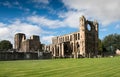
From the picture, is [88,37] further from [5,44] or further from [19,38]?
[5,44]

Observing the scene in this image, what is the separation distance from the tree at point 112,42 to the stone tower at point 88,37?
22130 mm

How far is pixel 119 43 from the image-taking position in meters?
121

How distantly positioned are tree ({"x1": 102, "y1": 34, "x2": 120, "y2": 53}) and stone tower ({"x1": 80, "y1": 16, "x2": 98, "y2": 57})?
72.6 ft

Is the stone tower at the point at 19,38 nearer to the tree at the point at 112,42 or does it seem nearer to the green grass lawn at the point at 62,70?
the tree at the point at 112,42

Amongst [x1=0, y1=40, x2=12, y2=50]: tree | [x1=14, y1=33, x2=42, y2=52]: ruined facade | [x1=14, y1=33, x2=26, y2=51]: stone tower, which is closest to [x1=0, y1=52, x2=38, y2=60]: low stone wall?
[x1=14, y1=33, x2=42, y2=52]: ruined facade

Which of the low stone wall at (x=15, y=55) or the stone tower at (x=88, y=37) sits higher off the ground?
the stone tower at (x=88, y=37)

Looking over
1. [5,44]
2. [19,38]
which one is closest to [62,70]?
[19,38]

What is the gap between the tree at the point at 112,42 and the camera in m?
122

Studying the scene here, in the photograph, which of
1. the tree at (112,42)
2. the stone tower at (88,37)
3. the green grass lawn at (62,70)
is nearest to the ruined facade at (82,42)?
the stone tower at (88,37)

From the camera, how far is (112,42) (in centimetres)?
12281

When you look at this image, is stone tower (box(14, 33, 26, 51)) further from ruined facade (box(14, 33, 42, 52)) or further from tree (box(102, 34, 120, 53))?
tree (box(102, 34, 120, 53))

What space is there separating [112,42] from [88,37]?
2648 cm

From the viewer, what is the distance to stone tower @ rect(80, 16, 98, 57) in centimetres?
9875

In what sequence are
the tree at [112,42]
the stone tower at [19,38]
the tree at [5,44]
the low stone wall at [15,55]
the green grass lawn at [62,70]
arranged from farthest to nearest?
the tree at [112,42] < the tree at [5,44] < the stone tower at [19,38] < the low stone wall at [15,55] < the green grass lawn at [62,70]
